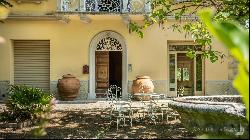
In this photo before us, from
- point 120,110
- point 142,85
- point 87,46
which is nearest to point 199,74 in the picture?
point 142,85

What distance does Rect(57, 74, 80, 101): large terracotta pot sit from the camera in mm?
17312

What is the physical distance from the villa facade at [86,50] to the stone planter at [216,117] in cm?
1128

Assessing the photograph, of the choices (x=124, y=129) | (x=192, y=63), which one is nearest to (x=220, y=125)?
(x=124, y=129)

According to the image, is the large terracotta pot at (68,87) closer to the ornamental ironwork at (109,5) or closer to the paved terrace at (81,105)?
the paved terrace at (81,105)

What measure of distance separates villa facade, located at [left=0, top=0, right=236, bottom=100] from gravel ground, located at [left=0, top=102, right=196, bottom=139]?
682cm

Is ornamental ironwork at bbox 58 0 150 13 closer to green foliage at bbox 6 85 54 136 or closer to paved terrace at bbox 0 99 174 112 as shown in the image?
paved terrace at bbox 0 99 174 112

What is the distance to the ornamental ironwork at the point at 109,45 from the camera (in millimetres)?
18536

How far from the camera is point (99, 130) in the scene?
900 centimetres

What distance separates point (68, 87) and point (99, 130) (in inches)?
335

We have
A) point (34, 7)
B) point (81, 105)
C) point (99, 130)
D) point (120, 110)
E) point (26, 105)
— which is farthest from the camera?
point (34, 7)

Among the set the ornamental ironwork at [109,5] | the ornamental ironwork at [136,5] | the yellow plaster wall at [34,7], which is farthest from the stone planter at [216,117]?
the yellow plaster wall at [34,7]

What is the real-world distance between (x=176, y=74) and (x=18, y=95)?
1003 centimetres

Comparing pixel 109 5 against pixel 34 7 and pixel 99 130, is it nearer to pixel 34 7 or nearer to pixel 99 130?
pixel 34 7

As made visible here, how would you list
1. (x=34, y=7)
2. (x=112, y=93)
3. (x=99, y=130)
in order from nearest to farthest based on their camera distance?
(x=99, y=130)
(x=112, y=93)
(x=34, y=7)
